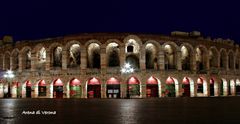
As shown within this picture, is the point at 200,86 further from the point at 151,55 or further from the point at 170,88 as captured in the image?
the point at 151,55

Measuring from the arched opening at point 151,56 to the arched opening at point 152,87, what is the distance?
233 centimetres

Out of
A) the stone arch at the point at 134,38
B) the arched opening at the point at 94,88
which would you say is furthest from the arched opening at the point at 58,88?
the stone arch at the point at 134,38

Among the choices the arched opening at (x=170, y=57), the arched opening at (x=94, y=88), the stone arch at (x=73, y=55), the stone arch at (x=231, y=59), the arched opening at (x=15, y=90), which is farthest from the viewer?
the stone arch at (x=231, y=59)

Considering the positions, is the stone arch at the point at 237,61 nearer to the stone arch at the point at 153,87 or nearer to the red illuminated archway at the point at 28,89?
the stone arch at the point at 153,87

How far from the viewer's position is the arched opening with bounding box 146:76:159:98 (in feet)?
161

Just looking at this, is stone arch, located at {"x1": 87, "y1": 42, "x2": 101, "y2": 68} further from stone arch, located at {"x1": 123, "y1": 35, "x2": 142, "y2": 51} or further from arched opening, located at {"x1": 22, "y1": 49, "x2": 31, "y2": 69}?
arched opening, located at {"x1": 22, "y1": 49, "x2": 31, "y2": 69}

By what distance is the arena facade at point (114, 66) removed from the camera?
4816 centimetres

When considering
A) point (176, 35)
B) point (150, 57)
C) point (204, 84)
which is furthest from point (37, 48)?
point (204, 84)

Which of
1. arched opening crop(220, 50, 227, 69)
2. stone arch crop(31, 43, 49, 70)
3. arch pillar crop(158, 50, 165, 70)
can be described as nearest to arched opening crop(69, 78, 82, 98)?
stone arch crop(31, 43, 49, 70)

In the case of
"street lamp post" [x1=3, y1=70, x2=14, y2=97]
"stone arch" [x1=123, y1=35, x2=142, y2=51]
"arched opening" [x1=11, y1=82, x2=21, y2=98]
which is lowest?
"arched opening" [x1=11, y1=82, x2=21, y2=98]

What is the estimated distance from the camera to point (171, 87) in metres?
50.7

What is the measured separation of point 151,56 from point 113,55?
19.8 feet

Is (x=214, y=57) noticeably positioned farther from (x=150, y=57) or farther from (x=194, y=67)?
(x=150, y=57)

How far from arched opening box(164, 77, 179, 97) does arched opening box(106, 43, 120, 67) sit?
26.8 ft
